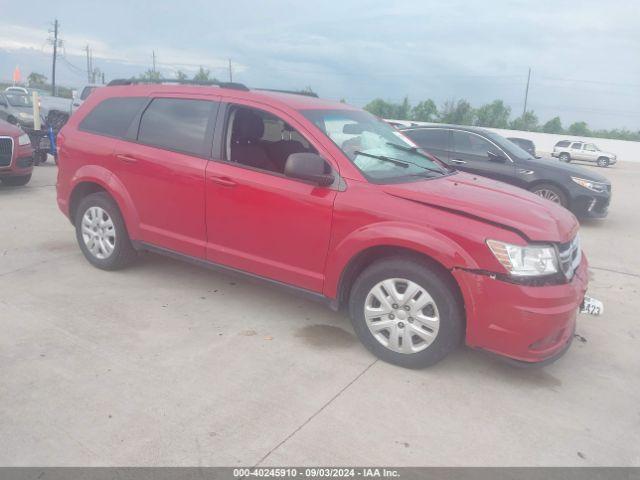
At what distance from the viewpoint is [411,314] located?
345 centimetres

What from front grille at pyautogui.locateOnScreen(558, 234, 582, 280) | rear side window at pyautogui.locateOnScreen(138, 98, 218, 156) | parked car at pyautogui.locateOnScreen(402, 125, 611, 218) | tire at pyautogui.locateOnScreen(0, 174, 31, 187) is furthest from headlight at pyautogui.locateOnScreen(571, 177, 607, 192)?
tire at pyautogui.locateOnScreen(0, 174, 31, 187)

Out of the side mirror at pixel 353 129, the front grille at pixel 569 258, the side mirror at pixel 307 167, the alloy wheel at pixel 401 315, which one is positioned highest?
the side mirror at pixel 353 129

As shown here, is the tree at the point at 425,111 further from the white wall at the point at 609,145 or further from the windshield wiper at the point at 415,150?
the windshield wiper at the point at 415,150

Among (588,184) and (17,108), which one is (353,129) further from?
(17,108)

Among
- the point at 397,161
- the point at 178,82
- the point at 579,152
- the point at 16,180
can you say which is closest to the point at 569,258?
the point at 397,161

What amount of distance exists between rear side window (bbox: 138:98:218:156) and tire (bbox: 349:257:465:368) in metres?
1.79

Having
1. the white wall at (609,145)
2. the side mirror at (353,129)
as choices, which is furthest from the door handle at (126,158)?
the white wall at (609,145)

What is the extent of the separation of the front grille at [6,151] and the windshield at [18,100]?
31.9ft

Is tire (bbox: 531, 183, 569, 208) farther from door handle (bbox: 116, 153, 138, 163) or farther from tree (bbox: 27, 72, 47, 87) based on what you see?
tree (bbox: 27, 72, 47, 87)

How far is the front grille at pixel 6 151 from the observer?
829cm

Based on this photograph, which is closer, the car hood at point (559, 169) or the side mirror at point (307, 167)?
the side mirror at point (307, 167)

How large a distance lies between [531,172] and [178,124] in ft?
21.1

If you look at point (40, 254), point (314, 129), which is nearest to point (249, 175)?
point (314, 129)

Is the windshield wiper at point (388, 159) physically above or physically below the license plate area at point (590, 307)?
above
